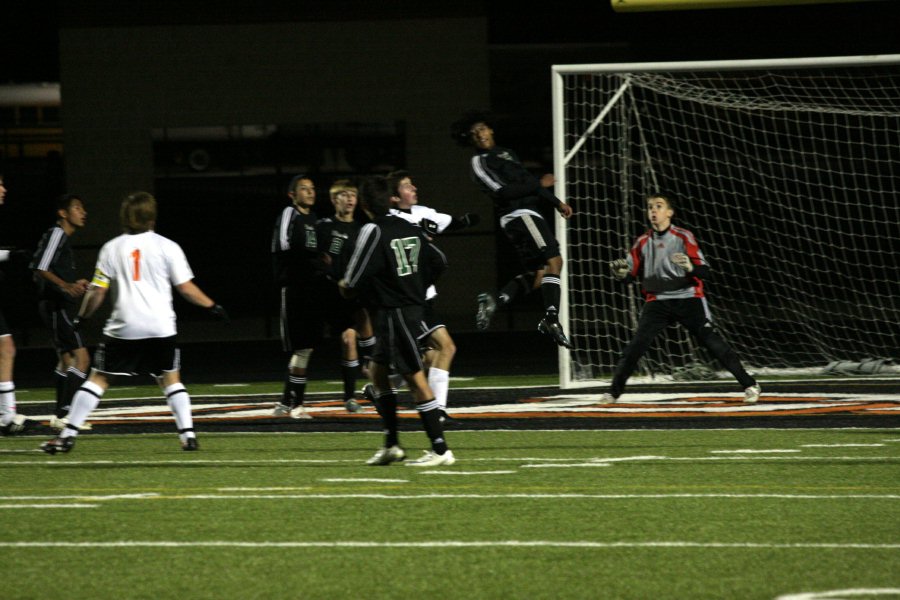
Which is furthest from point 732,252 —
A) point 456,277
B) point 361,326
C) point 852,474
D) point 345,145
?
point 852,474

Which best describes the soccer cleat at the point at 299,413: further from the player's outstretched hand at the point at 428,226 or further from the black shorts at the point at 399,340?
the black shorts at the point at 399,340

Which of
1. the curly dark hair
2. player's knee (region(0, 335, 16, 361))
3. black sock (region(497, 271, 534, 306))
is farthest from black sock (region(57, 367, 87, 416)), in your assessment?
the curly dark hair

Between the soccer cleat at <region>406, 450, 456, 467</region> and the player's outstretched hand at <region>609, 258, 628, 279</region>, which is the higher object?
the player's outstretched hand at <region>609, 258, 628, 279</region>

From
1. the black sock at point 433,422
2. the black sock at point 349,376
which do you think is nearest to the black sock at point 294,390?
the black sock at point 349,376

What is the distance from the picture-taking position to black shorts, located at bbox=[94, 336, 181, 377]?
379 inches

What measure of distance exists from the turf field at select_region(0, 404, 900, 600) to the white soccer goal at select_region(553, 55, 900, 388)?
17.0 ft

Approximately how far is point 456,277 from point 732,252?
15.8 ft

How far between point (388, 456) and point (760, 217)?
17.0 m

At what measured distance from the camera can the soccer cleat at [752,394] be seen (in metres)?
12.2

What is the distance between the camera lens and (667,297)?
483 inches

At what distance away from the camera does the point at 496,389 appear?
14.4 m

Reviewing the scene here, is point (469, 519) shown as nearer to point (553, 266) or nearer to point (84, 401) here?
point (84, 401)

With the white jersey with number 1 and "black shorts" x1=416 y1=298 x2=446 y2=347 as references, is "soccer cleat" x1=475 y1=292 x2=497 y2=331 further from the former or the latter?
the white jersey with number 1

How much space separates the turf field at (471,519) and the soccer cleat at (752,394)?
174cm
